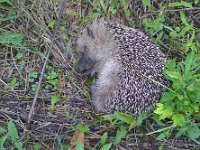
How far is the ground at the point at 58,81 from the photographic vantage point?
4.05 meters

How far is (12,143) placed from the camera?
3951mm

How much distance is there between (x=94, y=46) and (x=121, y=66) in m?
0.52

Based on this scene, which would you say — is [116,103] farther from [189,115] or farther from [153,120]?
[189,115]

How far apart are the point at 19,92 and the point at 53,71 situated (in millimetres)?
386

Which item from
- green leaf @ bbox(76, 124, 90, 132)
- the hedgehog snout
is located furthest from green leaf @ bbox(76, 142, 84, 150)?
the hedgehog snout

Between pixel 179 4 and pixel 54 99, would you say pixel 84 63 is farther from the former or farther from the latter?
pixel 179 4

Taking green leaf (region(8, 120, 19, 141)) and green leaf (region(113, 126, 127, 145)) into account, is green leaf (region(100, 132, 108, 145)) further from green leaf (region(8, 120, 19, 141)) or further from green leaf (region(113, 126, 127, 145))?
green leaf (region(8, 120, 19, 141))

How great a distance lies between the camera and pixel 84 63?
177 inches

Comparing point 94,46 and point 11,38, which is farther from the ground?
point 11,38

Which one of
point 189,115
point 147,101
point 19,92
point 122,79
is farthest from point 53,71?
point 189,115

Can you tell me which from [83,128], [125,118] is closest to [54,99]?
[83,128]

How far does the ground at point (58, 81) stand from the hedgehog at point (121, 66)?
11cm

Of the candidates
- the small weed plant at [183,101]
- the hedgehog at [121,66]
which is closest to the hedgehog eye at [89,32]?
the hedgehog at [121,66]

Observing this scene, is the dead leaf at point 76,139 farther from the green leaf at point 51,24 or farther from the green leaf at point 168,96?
the green leaf at point 51,24
